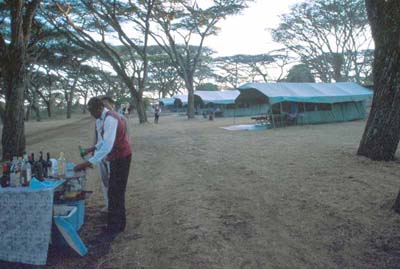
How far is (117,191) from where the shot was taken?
11.8ft

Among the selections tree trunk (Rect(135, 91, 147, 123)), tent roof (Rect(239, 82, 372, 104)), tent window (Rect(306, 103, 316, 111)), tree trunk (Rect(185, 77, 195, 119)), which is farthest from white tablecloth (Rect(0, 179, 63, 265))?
tree trunk (Rect(185, 77, 195, 119))

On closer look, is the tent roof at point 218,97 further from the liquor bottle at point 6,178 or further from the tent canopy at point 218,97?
the liquor bottle at point 6,178

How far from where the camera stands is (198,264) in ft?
9.66

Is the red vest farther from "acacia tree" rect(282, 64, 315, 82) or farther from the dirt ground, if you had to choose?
"acacia tree" rect(282, 64, 315, 82)

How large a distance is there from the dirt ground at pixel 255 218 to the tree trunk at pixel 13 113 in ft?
10.2

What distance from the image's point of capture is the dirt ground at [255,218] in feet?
10.0

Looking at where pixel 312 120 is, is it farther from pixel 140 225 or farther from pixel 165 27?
pixel 140 225

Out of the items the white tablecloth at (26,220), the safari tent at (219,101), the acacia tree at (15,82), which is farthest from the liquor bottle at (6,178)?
the safari tent at (219,101)

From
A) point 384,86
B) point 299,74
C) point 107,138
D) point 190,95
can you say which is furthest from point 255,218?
point 299,74

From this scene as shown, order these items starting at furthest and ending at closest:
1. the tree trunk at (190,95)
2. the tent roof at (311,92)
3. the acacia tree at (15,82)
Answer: the tree trunk at (190,95) < the tent roof at (311,92) < the acacia tree at (15,82)

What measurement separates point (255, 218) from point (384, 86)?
14.3 ft

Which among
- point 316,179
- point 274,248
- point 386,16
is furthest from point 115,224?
point 386,16

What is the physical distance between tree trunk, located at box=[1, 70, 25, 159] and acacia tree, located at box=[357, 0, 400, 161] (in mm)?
8319

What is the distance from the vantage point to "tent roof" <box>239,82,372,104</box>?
17.6m
